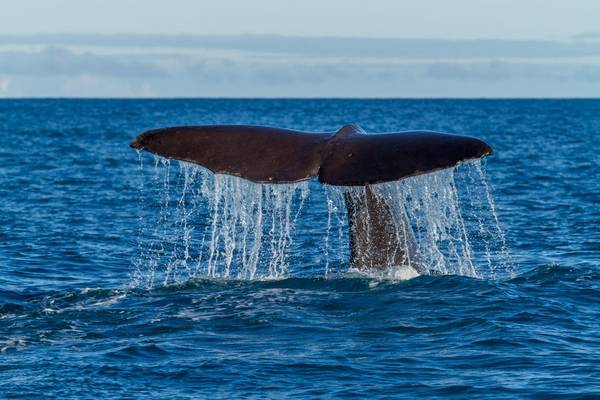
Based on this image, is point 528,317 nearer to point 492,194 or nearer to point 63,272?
point 63,272

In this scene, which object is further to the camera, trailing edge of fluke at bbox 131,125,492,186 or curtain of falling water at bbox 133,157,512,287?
curtain of falling water at bbox 133,157,512,287

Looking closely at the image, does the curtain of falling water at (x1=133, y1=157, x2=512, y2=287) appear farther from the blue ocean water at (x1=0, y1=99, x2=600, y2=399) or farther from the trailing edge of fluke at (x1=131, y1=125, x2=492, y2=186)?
the blue ocean water at (x1=0, y1=99, x2=600, y2=399)

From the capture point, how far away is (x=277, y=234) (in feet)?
56.2

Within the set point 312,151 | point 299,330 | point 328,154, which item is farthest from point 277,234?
point 328,154

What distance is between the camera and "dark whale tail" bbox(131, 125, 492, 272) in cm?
795

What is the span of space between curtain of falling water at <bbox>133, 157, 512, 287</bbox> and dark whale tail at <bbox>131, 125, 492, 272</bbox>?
6.0 inches

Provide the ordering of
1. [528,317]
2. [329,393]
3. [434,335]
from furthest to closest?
Result: [528,317] < [434,335] < [329,393]

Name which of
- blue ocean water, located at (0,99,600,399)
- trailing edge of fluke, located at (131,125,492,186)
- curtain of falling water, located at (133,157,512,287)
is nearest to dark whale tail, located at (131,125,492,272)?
trailing edge of fluke, located at (131,125,492,186)

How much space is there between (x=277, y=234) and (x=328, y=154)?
28.5 ft

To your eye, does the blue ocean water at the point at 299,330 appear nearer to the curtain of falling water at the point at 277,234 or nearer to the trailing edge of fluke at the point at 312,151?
the curtain of falling water at the point at 277,234

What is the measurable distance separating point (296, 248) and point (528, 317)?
5.47 m

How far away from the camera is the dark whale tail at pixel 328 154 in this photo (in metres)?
7.95

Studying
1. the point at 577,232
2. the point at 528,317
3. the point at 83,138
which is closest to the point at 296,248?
the point at 577,232

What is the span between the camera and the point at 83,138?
158 ft
